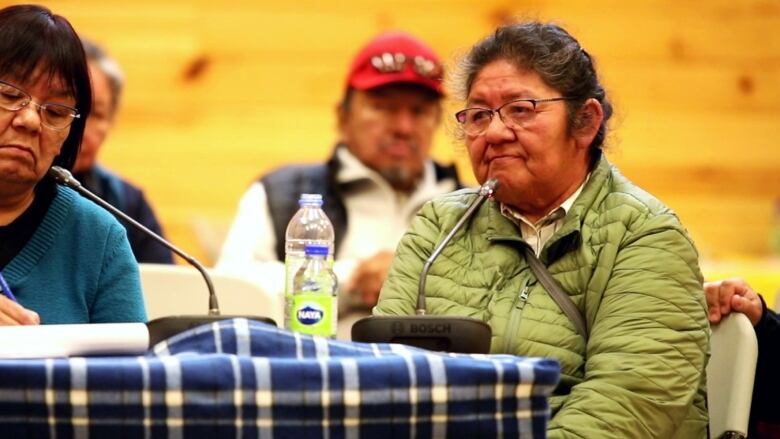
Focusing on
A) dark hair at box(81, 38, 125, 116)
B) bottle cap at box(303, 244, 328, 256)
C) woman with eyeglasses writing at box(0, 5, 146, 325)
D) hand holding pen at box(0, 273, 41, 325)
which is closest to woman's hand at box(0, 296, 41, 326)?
hand holding pen at box(0, 273, 41, 325)

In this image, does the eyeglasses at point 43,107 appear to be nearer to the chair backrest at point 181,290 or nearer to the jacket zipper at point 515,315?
the chair backrest at point 181,290

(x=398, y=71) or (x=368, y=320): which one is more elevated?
(x=398, y=71)

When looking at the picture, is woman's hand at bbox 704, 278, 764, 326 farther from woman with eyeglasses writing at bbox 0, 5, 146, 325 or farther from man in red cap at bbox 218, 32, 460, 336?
man in red cap at bbox 218, 32, 460, 336

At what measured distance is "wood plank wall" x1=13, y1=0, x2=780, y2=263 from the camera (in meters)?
4.22

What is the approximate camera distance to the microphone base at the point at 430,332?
149 centimetres

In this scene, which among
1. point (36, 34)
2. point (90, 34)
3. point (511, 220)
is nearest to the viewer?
point (36, 34)

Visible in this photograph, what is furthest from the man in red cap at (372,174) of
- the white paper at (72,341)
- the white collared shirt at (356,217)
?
the white paper at (72,341)

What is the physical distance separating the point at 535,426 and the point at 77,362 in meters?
0.45

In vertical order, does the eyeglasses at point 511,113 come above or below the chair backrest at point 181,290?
above

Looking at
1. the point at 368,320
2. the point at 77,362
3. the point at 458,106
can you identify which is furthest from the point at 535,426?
the point at 458,106

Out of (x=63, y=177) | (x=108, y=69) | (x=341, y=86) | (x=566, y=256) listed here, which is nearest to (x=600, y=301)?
(x=566, y=256)

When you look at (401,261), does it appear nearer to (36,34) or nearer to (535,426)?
(36,34)

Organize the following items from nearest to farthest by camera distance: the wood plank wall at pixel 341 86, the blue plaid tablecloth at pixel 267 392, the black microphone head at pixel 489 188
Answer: the blue plaid tablecloth at pixel 267 392 → the black microphone head at pixel 489 188 → the wood plank wall at pixel 341 86

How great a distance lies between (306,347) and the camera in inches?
48.4
